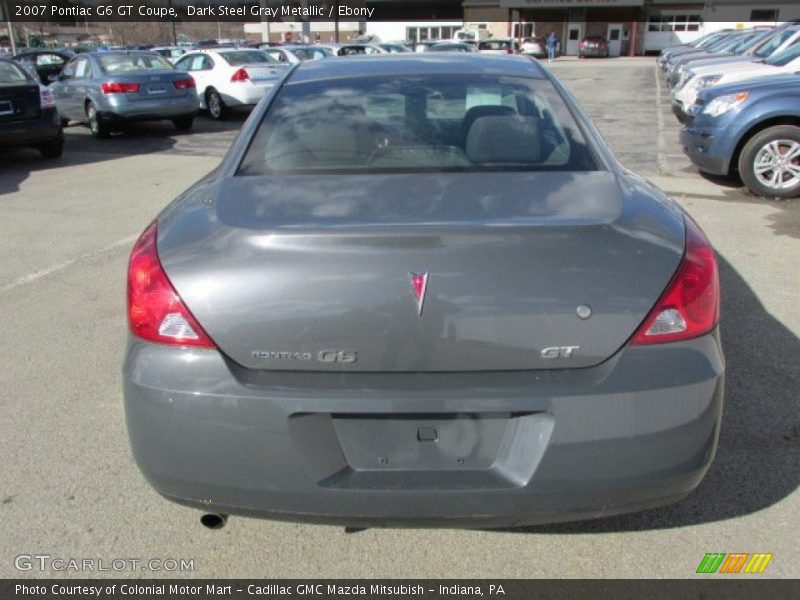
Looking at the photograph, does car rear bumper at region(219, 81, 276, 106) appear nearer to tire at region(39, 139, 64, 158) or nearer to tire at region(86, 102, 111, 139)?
tire at region(86, 102, 111, 139)

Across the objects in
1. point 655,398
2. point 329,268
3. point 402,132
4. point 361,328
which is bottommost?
point 655,398

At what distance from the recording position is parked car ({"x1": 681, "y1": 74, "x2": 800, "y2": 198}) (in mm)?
7633

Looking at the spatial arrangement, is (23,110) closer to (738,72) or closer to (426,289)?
(426,289)

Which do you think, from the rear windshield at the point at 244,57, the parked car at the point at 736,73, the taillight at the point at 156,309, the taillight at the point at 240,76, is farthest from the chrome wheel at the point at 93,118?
the taillight at the point at 156,309

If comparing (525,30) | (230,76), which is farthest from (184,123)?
(525,30)

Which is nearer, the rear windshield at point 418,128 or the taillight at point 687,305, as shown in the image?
the taillight at point 687,305

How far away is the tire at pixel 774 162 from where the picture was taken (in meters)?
7.65

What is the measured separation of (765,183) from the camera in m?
7.78

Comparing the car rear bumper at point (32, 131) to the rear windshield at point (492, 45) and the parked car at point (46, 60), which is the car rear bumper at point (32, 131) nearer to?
the parked car at point (46, 60)

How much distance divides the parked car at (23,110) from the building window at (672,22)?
52.5 m

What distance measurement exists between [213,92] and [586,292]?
1599cm

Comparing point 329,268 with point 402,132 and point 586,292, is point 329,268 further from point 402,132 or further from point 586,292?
point 402,132

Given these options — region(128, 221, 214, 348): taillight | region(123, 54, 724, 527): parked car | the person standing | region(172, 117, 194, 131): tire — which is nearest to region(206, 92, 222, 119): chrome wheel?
region(172, 117, 194, 131): tire
